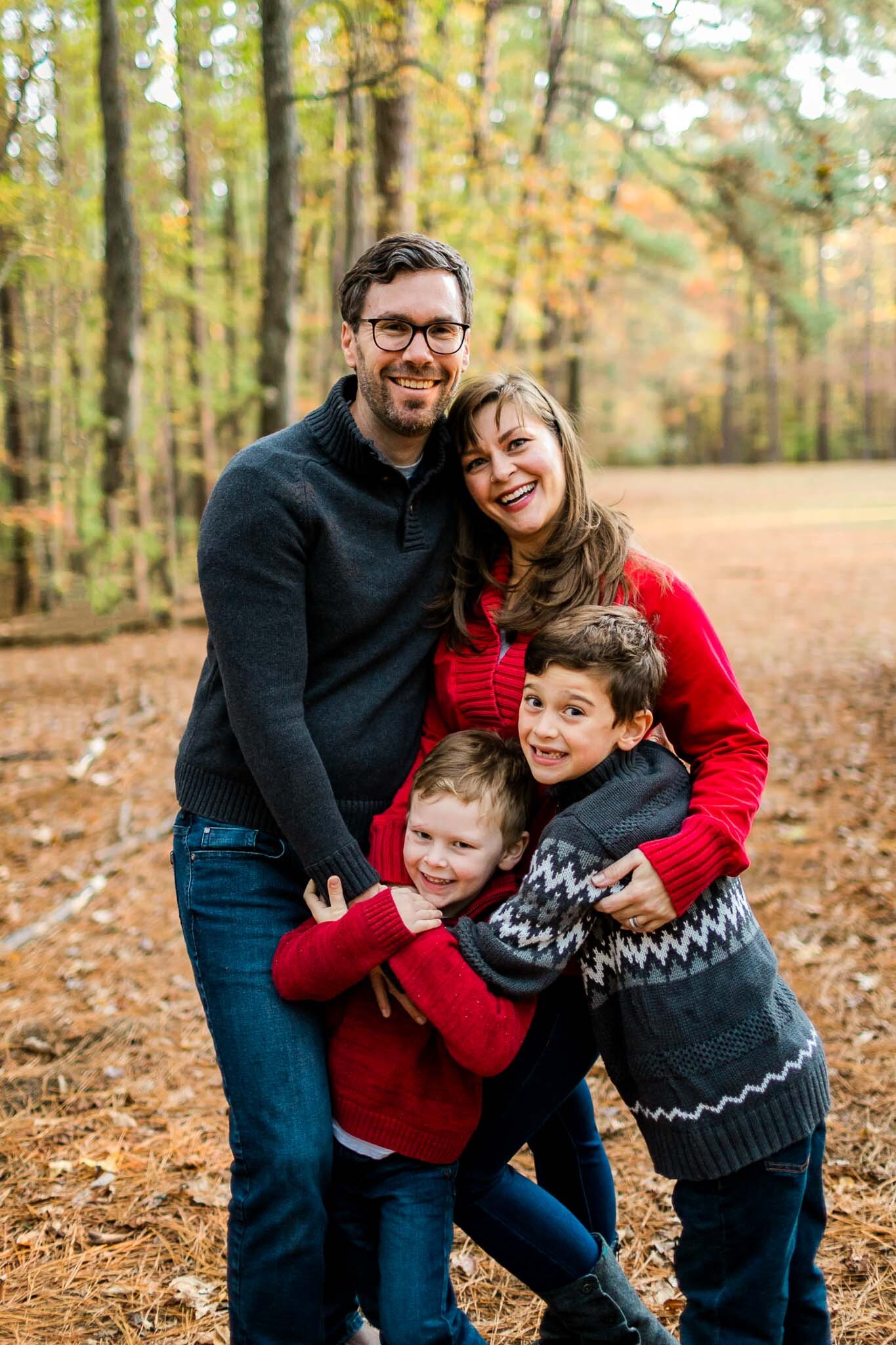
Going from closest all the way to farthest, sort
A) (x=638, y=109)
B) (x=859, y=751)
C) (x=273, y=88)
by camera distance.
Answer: (x=859, y=751)
(x=273, y=88)
(x=638, y=109)

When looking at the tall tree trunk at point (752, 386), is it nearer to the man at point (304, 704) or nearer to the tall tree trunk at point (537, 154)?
the tall tree trunk at point (537, 154)

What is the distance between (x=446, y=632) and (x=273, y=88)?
715 cm

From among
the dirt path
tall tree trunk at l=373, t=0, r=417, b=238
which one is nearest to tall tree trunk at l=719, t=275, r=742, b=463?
tall tree trunk at l=373, t=0, r=417, b=238

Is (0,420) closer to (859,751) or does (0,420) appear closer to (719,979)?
(859,751)

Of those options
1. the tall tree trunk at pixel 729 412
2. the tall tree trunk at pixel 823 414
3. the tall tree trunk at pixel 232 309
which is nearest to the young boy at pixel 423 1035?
the tall tree trunk at pixel 232 309

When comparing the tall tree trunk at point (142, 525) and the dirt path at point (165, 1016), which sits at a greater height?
the tall tree trunk at point (142, 525)

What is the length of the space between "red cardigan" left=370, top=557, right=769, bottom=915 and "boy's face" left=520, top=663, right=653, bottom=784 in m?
0.19

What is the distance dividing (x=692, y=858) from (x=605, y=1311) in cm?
109

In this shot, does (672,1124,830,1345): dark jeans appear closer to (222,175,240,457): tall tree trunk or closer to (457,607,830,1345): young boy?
(457,607,830,1345): young boy

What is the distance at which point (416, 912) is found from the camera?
211 centimetres

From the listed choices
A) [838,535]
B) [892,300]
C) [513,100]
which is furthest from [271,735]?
[892,300]

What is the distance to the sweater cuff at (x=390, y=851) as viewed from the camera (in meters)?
2.31

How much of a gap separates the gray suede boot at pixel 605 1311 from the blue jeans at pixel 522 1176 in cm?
3

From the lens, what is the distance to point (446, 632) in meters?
2.59
